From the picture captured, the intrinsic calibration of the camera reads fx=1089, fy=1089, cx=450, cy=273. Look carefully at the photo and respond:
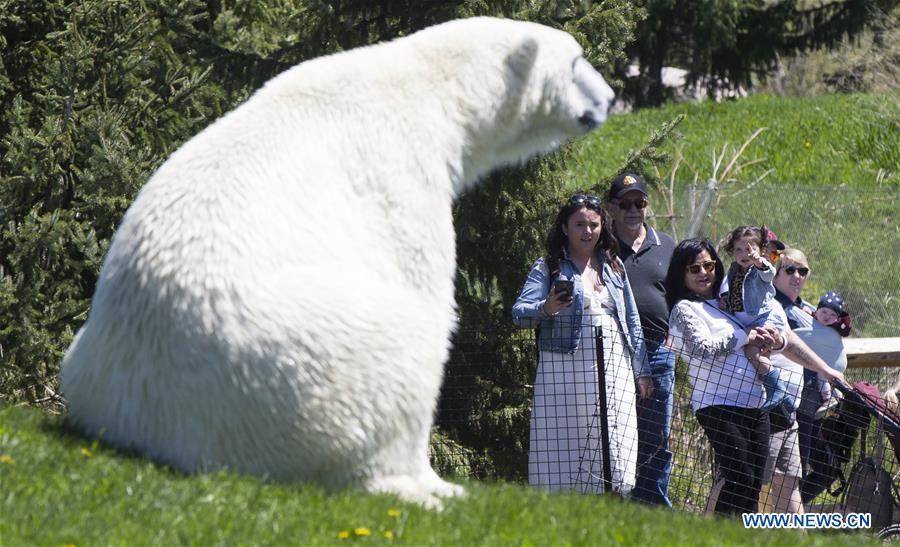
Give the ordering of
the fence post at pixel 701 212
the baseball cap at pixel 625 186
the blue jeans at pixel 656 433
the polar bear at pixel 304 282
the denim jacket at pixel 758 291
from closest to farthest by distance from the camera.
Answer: the polar bear at pixel 304 282 → the blue jeans at pixel 656 433 → the denim jacket at pixel 758 291 → the baseball cap at pixel 625 186 → the fence post at pixel 701 212

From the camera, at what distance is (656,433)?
6.71m

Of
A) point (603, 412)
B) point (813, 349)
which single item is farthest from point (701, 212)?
point (603, 412)

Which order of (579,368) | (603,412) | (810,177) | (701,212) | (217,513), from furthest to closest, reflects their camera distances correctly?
1. (810,177)
2. (701,212)
3. (579,368)
4. (603,412)
5. (217,513)

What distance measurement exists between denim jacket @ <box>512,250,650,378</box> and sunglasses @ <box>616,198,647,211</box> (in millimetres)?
580

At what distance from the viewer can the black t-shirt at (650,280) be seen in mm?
6945

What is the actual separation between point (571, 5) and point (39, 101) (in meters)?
3.77

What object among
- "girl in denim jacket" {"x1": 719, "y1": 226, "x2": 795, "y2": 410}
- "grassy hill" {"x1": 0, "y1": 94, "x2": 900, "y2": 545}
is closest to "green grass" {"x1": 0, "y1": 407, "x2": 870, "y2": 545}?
"grassy hill" {"x1": 0, "y1": 94, "x2": 900, "y2": 545}

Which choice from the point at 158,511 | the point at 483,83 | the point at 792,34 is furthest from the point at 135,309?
the point at 792,34

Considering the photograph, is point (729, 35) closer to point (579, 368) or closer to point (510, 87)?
point (579, 368)

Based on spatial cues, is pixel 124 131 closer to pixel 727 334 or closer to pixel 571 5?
pixel 571 5

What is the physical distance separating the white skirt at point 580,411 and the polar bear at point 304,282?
1.98m

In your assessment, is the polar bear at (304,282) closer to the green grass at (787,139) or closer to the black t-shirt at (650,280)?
the black t-shirt at (650,280)

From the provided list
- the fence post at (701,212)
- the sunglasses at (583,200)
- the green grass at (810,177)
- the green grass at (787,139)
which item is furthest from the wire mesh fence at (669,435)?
the green grass at (787,139)

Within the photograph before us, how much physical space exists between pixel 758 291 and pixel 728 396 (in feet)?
2.31
